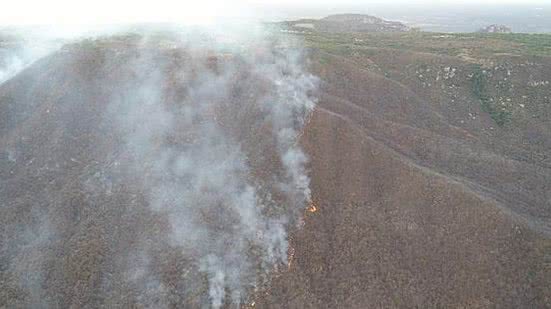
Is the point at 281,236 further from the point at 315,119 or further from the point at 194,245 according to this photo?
the point at 315,119

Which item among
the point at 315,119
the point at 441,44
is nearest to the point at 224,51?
the point at 315,119

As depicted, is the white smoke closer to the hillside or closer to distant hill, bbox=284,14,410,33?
the hillside

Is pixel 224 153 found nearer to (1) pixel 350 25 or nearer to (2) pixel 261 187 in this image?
(2) pixel 261 187

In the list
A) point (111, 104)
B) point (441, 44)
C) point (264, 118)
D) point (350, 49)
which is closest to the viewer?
point (264, 118)

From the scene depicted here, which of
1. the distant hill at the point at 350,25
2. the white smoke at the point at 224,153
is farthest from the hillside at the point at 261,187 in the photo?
the distant hill at the point at 350,25

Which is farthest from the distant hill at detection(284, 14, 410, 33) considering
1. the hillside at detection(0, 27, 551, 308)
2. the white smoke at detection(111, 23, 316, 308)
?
the white smoke at detection(111, 23, 316, 308)

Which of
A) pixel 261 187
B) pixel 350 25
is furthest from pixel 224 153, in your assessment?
pixel 350 25
